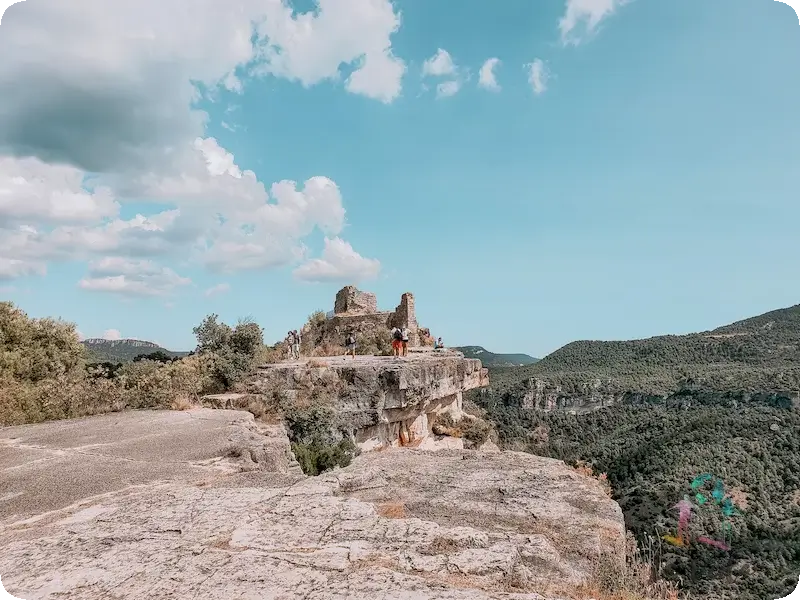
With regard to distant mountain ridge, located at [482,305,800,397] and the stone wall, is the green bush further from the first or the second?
distant mountain ridge, located at [482,305,800,397]

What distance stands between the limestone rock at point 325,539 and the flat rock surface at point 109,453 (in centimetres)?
43

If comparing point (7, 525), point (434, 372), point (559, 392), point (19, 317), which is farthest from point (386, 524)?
point (559, 392)

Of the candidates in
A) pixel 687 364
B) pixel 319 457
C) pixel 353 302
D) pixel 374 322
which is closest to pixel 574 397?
pixel 687 364

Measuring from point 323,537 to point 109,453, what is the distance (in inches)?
150

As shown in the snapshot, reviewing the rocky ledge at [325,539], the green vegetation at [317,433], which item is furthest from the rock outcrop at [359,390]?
the rocky ledge at [325,539]

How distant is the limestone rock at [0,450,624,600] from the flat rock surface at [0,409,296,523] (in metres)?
0.43

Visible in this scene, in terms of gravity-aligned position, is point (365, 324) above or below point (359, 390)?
above

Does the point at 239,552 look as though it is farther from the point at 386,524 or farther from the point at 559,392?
the point at 559,392

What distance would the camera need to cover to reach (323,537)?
3.23 metres

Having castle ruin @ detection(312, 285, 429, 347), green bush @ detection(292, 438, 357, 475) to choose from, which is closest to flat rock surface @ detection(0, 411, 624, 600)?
green bush @ detection(292, 438, 357, 475)

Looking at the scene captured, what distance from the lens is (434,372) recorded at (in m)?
11.7

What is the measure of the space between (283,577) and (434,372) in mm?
9184

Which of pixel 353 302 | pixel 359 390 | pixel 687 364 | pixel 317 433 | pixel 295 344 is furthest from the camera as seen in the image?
pixel 687 364

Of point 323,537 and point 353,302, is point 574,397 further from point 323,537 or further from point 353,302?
point 323,537
